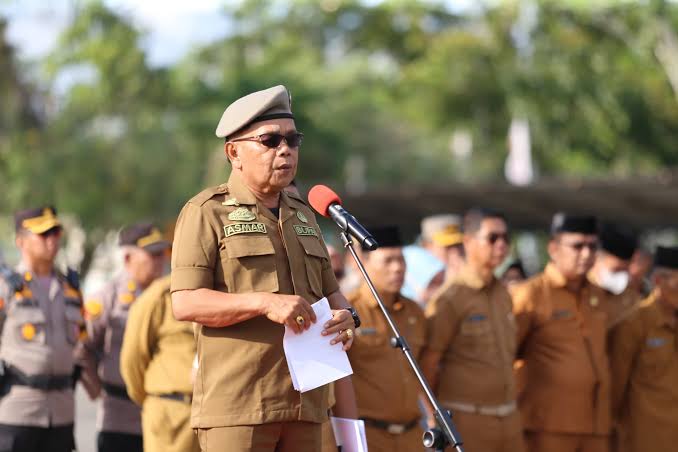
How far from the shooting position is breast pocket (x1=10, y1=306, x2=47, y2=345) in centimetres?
742

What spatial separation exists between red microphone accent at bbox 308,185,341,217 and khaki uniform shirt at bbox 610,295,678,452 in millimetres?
3987

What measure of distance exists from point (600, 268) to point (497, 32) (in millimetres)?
27119

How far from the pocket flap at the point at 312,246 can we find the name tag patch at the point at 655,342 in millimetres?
3955

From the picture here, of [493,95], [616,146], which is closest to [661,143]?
[616,146]

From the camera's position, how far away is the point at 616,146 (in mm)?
35281

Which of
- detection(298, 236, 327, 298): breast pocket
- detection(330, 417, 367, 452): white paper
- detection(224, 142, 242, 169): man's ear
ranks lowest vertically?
detection(330, 417, 367, 452): white paper

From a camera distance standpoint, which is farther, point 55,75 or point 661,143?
point 661,143

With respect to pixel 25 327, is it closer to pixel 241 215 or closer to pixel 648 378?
pixel 241 215

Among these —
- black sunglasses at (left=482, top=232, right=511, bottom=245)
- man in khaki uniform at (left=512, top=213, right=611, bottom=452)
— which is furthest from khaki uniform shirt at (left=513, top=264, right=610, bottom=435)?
black sunglasses at (left=482, top=232, right=511, bottom=245)

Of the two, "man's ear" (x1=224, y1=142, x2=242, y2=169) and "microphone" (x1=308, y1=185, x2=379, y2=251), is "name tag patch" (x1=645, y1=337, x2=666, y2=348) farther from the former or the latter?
"man's ear" (x1=224, y1=142, x2=242, y2=169)

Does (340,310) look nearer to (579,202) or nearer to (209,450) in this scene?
(209,450)

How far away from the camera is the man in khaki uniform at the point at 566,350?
7.84 m

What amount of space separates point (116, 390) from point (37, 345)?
3.51 ft

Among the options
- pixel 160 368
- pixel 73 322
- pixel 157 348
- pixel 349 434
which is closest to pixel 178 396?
pixel 160 368
